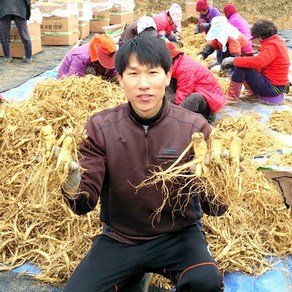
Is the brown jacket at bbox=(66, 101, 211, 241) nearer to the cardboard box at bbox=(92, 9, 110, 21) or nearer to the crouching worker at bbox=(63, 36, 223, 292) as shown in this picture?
the crouching worker at bbox=(63, 36, 223, 292)

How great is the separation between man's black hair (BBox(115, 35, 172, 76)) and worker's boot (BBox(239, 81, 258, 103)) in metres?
3.29

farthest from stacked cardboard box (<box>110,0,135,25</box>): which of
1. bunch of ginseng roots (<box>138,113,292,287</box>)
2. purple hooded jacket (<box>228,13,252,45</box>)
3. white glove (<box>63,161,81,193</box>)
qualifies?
white glove (<box>63,161,81,193</box>)

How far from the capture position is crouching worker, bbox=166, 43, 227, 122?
3572 millimetres

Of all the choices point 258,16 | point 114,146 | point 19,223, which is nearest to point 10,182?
point 19,223

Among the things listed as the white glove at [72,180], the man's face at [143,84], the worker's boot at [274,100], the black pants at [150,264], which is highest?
the man's face at [143,84]

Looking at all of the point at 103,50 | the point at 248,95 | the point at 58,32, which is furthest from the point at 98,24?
the point at 103,50

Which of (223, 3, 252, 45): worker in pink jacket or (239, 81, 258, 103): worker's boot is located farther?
(223, 3, 252, 45): worker in pink jacket

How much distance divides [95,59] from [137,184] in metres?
2.35

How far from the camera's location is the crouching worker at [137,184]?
1.49 m

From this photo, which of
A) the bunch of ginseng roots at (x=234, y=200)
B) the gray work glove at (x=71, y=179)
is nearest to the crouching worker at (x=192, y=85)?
the bunch of ginseng roots at (x=234, y=200)

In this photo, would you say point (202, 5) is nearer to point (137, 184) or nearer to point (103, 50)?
point (103, 50)

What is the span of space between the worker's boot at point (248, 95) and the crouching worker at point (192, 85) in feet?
3.31

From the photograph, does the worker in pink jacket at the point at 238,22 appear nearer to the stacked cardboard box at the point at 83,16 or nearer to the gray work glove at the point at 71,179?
the stacked cardboard box at the point at 83,16

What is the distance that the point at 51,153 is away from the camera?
1.40 m
